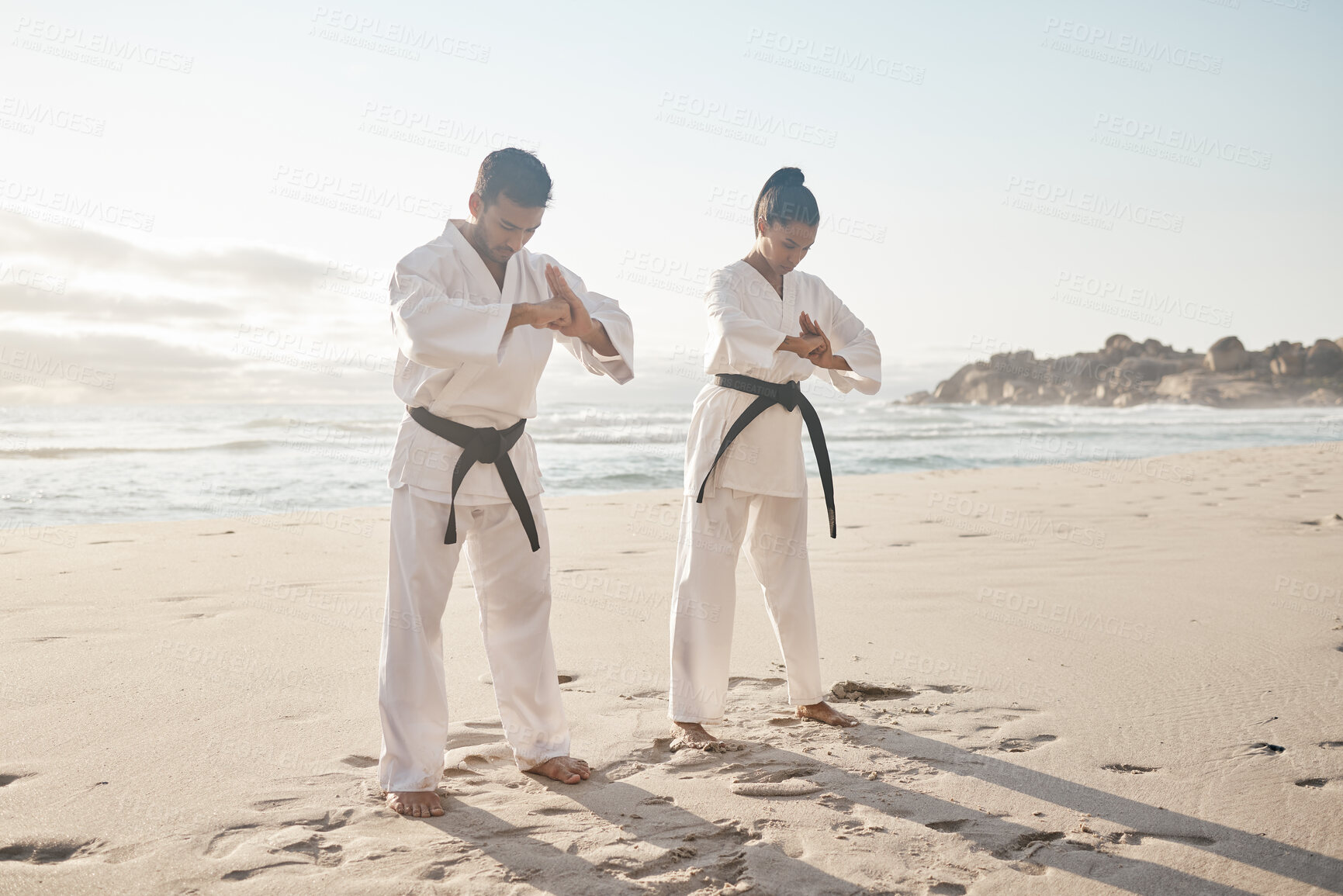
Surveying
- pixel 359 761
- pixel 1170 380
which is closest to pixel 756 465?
pixel 359 761

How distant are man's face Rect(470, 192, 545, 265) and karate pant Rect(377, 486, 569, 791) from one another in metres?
0.68

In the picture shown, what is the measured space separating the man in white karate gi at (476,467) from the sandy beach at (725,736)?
0.17m

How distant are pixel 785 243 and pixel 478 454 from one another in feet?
4.02

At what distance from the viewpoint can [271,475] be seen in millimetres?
10086

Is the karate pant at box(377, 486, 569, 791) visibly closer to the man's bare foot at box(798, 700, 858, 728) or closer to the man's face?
the man's face

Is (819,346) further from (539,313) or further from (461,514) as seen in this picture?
(461,514)

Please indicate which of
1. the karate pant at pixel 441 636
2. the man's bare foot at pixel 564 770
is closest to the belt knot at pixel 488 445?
the karate pant at pixel 441 636

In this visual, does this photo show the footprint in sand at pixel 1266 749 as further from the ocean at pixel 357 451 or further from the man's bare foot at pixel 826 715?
the ocean at pixel 357 451

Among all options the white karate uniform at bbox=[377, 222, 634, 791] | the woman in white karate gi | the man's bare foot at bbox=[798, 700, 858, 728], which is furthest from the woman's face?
the man's bare foot at bbox=[798, 700, 858, 728]

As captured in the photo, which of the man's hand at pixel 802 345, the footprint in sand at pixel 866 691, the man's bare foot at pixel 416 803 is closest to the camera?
the man's bare foot at pixel 416 803

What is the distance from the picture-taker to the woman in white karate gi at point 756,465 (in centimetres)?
268

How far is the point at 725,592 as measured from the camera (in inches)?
108

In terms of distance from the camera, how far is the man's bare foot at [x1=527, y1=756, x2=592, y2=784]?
2301 millimetres

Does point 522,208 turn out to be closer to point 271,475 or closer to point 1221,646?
point 1221,646
